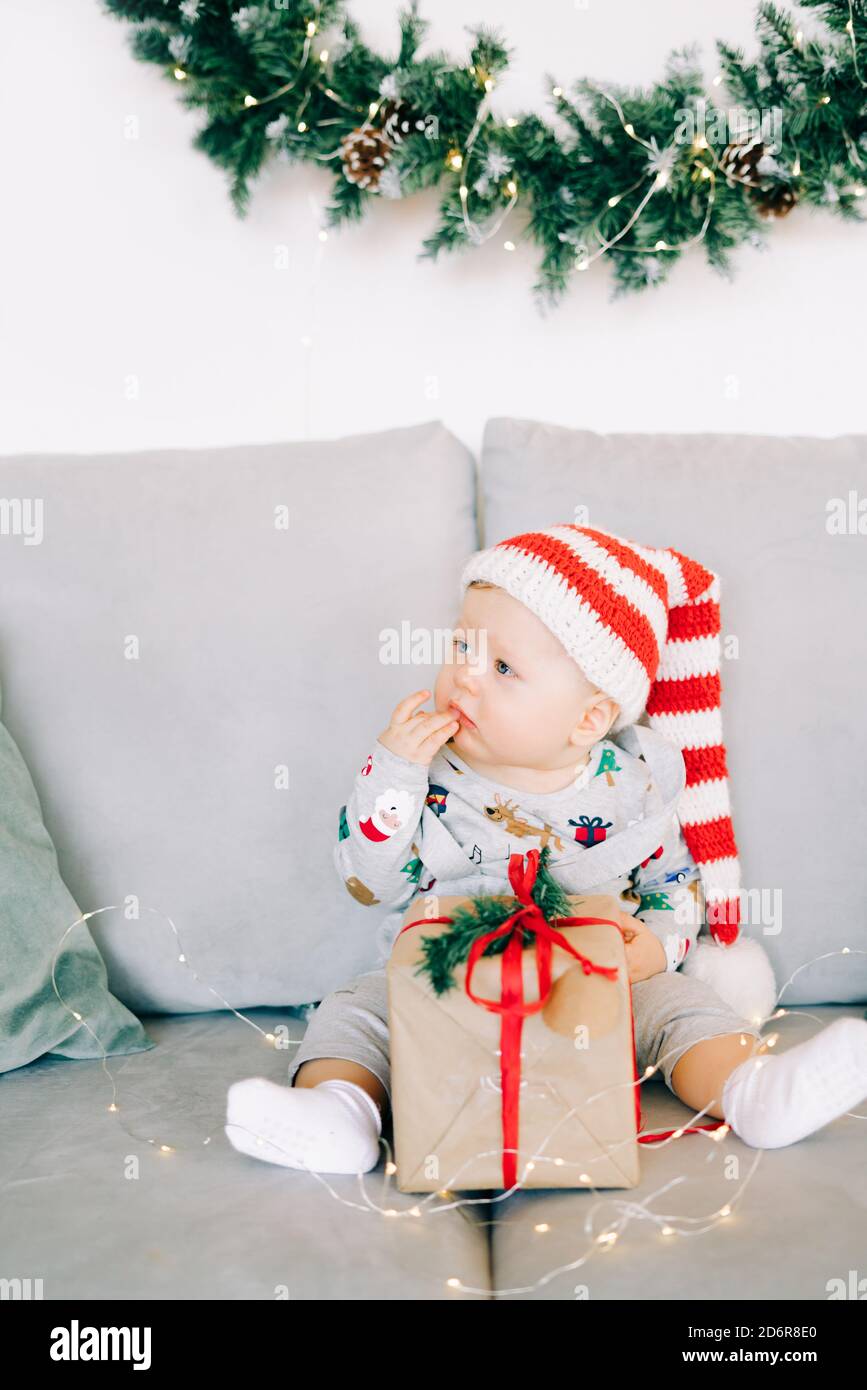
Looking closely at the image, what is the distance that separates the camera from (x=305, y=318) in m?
1.82

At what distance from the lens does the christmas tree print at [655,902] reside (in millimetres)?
1406

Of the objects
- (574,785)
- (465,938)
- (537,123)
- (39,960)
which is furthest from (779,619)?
(39,960)

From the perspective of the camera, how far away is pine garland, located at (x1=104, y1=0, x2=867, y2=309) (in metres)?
1.64

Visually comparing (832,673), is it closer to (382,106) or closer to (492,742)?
(492,742)

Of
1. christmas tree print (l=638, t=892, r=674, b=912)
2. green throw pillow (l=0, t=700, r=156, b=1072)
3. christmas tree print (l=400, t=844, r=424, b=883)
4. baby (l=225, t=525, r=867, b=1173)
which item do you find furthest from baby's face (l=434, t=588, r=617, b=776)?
green throw pillow (l=0, t=700, r=156, b=1072)

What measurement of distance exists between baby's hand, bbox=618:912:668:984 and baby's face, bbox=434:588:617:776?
216mm

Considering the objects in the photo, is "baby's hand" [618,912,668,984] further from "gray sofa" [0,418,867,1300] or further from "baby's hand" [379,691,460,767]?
"baby's hand" [379,691,460,767]

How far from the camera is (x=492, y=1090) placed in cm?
102

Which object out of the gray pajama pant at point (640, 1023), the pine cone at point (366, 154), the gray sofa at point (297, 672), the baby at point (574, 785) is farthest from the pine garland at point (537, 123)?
the gray pajama pant at point (640, 1023)

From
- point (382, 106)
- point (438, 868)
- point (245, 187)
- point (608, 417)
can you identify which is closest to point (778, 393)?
point (608, 417)

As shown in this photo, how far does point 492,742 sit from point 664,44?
116cm

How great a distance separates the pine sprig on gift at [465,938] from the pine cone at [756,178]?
3.80ft
